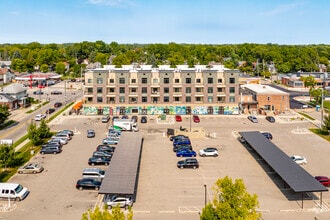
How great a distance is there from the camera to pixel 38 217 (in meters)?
30.8

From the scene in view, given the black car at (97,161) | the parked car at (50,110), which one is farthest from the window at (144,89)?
the black car at (97,161)

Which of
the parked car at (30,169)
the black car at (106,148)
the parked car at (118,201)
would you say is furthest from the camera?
the black car at (106,148)

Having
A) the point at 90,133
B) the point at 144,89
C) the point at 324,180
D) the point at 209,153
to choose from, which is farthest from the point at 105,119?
the point at 324,180

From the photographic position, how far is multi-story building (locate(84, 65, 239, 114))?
77812 millimetres

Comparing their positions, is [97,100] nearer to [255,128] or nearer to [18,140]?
[18,140]

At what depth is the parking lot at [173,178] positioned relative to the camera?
3222 cm

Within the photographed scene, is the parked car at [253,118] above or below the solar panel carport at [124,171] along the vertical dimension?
above

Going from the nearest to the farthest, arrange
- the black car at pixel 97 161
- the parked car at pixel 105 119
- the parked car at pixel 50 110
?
the black car at pixel 97 161 → the parked car at pixel 105 119 → the parked car at pixel 50 110

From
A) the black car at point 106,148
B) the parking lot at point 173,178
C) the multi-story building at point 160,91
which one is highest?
the multi-story building at point 160,91

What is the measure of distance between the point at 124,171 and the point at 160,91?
140 ft

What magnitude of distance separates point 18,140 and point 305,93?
91085 mm

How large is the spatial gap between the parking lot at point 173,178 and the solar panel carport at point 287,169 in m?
1.74

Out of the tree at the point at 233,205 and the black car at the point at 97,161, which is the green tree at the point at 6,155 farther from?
the tree at the point at 233,205

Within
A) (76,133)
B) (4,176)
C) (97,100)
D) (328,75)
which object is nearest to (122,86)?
(97,100)
